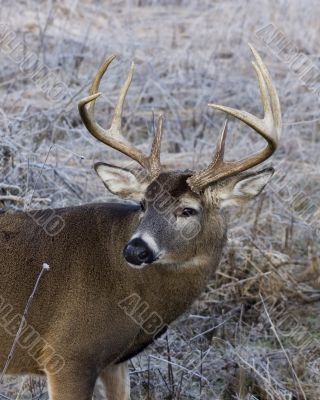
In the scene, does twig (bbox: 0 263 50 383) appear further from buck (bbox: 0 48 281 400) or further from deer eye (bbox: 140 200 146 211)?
deer eye (bbox: 140 200 146 211)

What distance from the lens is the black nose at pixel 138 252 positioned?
4.82 metres

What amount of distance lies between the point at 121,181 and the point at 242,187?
73 centimetres

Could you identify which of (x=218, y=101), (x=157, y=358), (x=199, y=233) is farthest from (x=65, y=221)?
(x=218, y=101)

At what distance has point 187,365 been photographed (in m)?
6.16

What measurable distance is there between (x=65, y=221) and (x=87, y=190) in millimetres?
2189

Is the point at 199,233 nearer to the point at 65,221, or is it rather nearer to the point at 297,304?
the point at 65,221

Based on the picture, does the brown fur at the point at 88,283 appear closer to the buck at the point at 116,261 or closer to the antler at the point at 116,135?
the buck at the point at 116,261

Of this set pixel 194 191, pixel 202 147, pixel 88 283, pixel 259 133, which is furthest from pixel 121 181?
pixel 202 147

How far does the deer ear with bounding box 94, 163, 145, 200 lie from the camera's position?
17.8ft

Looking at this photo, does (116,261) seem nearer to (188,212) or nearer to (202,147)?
(188,212)

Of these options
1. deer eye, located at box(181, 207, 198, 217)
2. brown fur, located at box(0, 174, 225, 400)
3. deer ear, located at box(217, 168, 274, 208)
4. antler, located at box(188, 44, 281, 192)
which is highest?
antler, located at box(188, 44, 281, 192)

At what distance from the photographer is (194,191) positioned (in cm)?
516

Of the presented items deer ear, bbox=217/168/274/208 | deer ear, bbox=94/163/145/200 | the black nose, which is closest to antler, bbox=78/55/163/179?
deer ear, bbox=94/163/145/200

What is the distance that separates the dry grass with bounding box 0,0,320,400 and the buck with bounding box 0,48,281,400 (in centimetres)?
78
